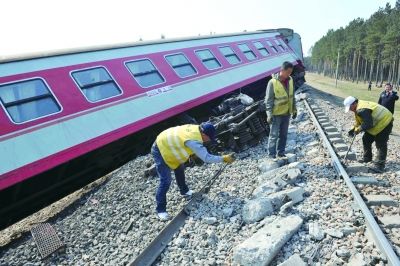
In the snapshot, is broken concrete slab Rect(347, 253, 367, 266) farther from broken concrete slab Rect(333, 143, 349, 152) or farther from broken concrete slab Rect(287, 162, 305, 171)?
broken concrete slab Rect(333, 143, 349, 152)

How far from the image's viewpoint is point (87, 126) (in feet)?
22.2

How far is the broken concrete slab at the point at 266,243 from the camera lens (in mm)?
3924

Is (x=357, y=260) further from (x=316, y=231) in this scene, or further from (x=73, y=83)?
(x=73, y=83)

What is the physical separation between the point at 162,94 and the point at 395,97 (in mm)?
6764

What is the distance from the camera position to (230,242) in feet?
15.1

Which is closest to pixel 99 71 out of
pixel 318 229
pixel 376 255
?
pixel 318 229

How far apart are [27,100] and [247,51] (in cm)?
943

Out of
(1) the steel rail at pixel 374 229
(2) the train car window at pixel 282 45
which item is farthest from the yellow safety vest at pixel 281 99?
(2) the train car window at pixel 282 45

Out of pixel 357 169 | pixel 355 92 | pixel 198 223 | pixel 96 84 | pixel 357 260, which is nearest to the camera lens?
pixel 357 260

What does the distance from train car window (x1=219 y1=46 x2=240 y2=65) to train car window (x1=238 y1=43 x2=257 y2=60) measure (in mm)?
856

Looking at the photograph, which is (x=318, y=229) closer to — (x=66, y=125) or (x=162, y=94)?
(x=66, y=125)

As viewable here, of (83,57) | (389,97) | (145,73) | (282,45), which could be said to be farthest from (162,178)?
(282,45)

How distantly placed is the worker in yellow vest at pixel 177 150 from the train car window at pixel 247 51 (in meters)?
8.79

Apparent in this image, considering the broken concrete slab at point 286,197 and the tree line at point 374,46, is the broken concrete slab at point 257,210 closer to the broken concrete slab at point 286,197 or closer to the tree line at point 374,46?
the broken concrete slab at point 286,197
